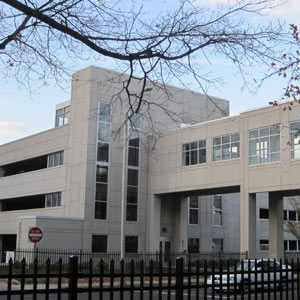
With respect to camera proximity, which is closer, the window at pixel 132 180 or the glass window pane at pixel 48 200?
the window at pixel 132 180

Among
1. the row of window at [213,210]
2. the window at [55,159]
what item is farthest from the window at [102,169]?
the row of window at [213,210]

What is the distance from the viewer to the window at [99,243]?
40375mm

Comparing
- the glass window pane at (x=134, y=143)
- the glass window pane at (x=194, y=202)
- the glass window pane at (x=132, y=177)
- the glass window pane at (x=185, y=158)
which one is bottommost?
the glass window pane at (x=194, y=202)

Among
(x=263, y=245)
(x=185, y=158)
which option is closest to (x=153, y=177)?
(x=185, y=158)

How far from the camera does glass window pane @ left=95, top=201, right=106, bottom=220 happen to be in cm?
4053

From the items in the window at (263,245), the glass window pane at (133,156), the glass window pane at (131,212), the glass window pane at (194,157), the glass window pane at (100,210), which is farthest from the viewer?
the window at (263,245)

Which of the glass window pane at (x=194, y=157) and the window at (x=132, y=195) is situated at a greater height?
the glass window pane at (x=194, y=157)

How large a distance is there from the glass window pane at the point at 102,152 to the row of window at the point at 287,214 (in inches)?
817

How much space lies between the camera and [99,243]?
4059cm

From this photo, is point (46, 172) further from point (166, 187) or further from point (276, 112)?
point (276, 112)

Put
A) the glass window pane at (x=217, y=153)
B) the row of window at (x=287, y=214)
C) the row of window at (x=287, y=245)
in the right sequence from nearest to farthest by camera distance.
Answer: the glass window pane at (x=217, y=153), the row of window at (x=287, y=245), the row of window at (x=287, y=214)

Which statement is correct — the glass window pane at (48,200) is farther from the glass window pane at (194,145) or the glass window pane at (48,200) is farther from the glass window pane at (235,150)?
the glass window pane at (235,150)

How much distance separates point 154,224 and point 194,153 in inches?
291

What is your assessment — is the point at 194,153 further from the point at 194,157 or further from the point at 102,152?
the point at 102,152
